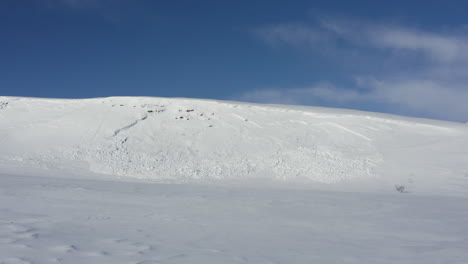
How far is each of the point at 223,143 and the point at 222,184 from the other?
18.4 ft

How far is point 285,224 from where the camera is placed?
655cm

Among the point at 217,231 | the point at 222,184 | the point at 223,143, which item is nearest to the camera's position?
the point at 217,231

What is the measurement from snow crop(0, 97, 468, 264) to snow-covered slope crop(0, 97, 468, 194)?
110 mm

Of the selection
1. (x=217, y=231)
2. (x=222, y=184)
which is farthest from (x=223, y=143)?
(x=217, y=231)

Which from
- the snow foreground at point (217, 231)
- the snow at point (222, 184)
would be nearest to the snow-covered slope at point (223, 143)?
the snow at point (222, 184)

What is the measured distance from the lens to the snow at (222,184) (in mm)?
4789

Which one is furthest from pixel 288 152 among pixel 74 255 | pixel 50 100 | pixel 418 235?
pixel 50 100

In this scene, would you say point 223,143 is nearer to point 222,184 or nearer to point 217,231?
point 222,184

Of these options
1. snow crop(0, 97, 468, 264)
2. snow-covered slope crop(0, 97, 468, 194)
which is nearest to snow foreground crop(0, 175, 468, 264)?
snow crop(0, 97, 468, 264)

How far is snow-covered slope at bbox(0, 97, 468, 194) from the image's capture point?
56.2 feet

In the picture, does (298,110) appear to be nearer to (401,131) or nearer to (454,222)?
(401,131)

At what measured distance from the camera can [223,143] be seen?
67.7 ft

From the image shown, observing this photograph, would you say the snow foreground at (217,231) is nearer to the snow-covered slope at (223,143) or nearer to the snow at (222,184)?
the snow at (222,184)

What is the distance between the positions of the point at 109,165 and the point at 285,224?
1320 cm
